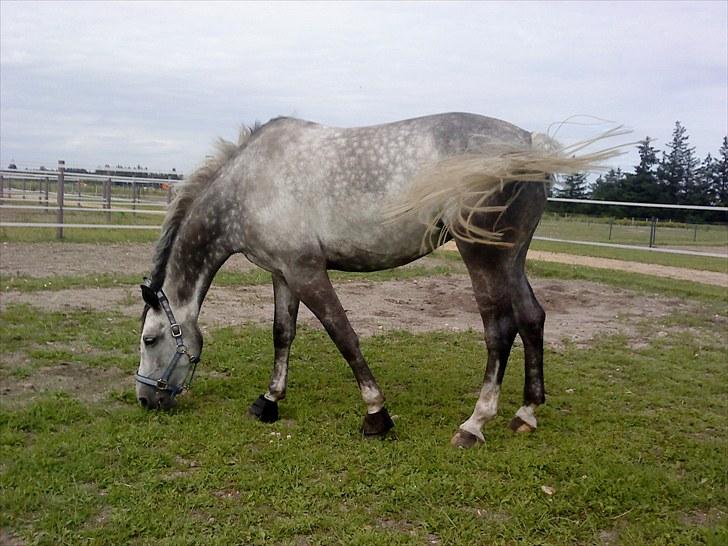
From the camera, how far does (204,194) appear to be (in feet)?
13.8

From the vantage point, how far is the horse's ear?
4047 mm

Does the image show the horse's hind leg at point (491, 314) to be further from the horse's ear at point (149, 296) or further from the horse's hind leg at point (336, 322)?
the horse's ear at point (149, 296)

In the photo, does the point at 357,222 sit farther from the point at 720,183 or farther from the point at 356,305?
the point at 720,183

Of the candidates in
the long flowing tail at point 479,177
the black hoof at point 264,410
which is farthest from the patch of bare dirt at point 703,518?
the black hoof at point 264,410

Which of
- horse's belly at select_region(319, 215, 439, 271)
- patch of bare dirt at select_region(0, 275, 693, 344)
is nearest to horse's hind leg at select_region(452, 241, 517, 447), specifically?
horse's belly at select_region(319, 215, 439, 271)

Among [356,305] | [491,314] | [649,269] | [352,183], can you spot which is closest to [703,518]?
[491,314]

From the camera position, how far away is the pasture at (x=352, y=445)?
288 cm

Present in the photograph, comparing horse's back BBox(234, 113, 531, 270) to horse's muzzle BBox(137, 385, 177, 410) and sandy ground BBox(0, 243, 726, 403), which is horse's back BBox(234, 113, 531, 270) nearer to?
horse's muzzle BBox(137, 385, 177, 410)

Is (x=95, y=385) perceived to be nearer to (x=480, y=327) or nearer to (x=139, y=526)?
(x=139, y=526)

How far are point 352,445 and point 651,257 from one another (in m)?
14.7

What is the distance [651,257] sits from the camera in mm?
16312

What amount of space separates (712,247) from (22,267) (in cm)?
1491

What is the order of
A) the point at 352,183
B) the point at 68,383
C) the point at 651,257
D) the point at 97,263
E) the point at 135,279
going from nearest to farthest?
the point at 352,183, the point at 68,383, the point at 135,279, the point at 97,263, the point at 651,257

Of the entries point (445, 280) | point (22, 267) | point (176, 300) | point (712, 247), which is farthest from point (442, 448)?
point (712, 247)
